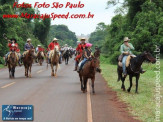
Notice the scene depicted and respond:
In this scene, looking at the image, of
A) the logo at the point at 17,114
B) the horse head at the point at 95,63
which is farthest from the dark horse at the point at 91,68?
the logo at the point at 17,114

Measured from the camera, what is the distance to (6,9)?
40.1 metres

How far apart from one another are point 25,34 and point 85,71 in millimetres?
41207

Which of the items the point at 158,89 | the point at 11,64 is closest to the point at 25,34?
the point at 11,64

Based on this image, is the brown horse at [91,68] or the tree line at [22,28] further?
the tree line at [22,28]

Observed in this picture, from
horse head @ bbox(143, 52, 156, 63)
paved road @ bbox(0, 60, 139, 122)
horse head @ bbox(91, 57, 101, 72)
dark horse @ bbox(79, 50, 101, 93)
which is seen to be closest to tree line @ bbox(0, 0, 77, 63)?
paved road @ bbox(0, 60, 139, 122)

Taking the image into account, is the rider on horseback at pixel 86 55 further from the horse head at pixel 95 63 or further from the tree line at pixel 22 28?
the tree line at pixel 22 28

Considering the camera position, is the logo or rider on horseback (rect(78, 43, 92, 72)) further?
rider on horseback (rect(78, 43, 92, 72))

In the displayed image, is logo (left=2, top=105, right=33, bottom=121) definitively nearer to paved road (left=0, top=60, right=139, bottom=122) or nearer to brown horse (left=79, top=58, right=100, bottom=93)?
paved road (left=0, top=60, right=139, bottom=122)

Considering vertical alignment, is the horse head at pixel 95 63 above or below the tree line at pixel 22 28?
below

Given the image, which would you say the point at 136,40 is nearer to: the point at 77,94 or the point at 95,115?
the point at 77,94

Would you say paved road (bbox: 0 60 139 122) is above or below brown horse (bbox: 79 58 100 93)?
below

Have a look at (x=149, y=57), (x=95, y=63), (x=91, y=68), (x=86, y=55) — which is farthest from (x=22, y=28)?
(x=149, y=57)

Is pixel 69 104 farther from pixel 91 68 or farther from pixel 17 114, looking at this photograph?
pixel 17 114

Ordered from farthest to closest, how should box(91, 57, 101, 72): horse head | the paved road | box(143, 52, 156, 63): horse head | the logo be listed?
box(91, 57, 101, 72): horse head < box(143, 52, 156, 63): horse head < the paved road < the logo
